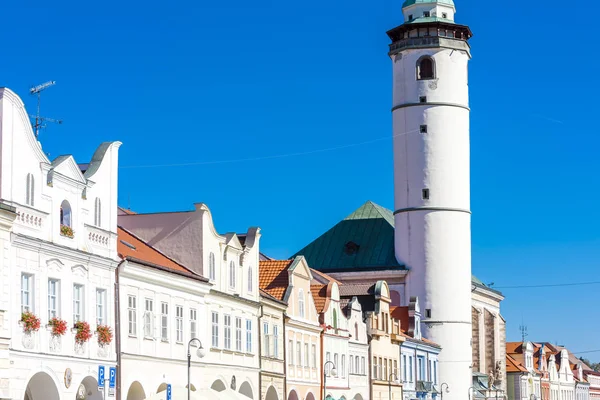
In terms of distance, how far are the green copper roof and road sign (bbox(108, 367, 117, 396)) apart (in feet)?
183

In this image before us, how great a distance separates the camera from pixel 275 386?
5438cm

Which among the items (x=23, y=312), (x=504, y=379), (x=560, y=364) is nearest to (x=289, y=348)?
(x=23, y=312)

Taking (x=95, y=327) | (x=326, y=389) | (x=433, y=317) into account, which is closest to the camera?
(x=95, y=327)

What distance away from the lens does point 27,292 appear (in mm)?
34312

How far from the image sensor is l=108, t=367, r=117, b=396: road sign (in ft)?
127

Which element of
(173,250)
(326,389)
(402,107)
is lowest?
(326,389)

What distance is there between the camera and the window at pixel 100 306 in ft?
126

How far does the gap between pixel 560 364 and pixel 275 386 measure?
356 feet

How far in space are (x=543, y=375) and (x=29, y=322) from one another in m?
114

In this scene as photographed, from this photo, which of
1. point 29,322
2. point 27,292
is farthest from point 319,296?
point 29,322

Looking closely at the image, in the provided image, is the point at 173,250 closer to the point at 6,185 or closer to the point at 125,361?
the point at 125,361

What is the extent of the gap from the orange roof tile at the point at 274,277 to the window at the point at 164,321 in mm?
12869

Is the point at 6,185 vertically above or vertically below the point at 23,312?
above

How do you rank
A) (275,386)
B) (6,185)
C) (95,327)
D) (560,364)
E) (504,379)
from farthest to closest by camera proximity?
1. (560,364)
2. (504,379)
3. (275,386)
4. (95,327)
5. (6,185)
